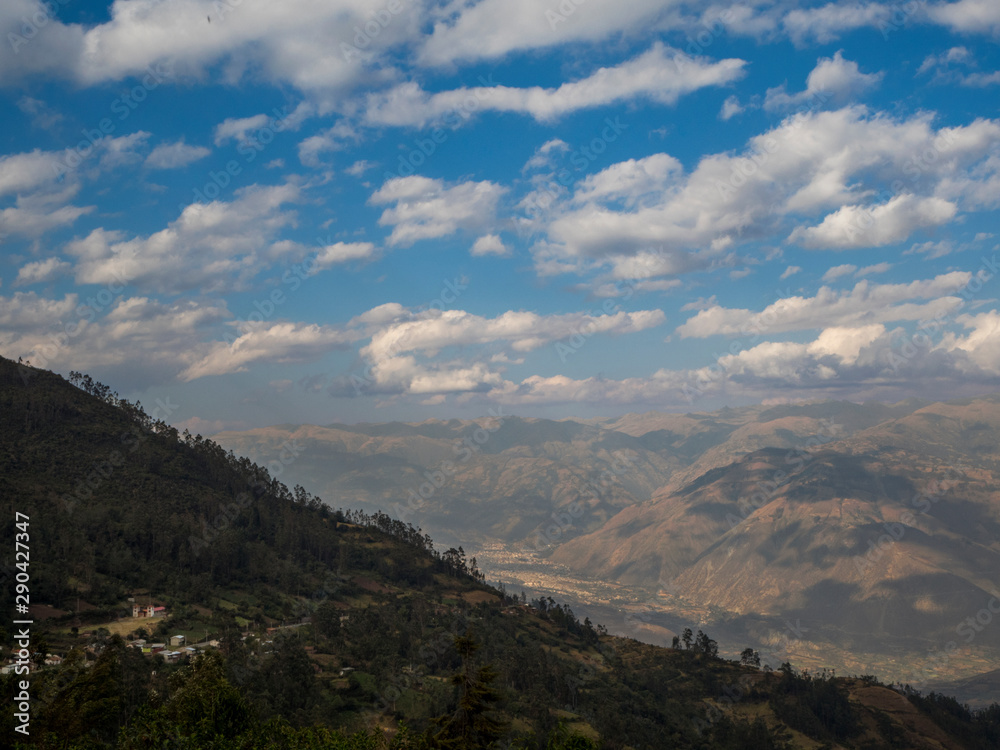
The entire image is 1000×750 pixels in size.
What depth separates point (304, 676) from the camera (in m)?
97.7

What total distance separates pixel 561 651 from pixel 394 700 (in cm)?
9754

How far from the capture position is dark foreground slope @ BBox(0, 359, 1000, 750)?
200ft

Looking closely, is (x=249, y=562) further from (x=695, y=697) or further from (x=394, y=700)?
(x=695, y=697)

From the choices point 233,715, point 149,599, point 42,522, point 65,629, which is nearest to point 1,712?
point 233,715

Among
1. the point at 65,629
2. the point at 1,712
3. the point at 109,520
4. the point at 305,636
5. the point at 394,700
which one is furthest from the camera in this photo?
the point at 109,520

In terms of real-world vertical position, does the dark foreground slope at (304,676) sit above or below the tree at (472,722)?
below

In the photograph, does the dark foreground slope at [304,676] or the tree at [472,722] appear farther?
the dark foreground slope at [304,676]

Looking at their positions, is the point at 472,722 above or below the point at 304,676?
above

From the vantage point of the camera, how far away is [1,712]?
181ft

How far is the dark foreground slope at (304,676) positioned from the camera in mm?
60812

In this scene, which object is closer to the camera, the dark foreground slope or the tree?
the tree

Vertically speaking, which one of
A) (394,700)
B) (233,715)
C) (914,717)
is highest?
(233,715)

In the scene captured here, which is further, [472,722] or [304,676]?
[304,676]

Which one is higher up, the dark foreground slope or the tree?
the tree
